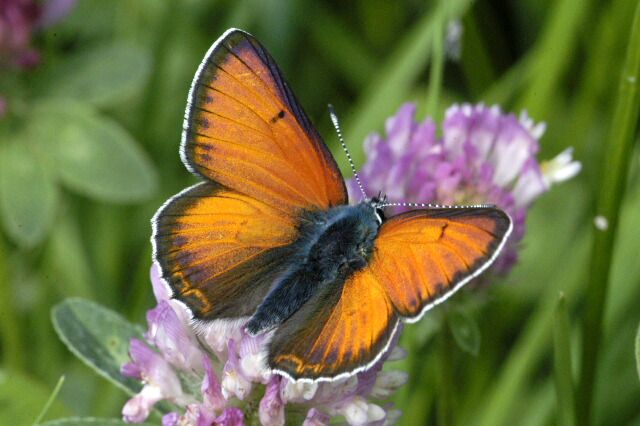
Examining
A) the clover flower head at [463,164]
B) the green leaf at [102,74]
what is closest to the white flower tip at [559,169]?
the clover flower head at [463,164]

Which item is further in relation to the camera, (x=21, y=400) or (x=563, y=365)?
(x=21, y=400)

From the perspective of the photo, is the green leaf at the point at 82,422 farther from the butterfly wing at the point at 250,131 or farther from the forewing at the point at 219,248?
the butterfly wing at the point at 250,131

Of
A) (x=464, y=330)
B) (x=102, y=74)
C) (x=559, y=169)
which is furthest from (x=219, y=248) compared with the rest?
(x=102, y=74)

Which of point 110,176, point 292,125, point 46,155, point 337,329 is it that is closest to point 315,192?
point 292,125

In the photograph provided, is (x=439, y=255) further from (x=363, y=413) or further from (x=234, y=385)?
(x=234, y=385)

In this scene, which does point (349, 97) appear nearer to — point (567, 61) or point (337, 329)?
point (567, 61)
